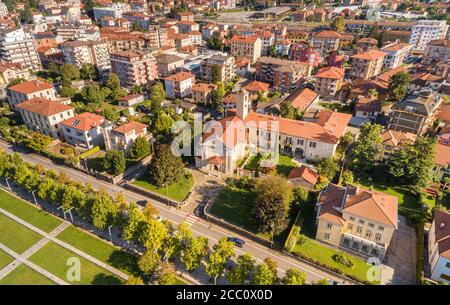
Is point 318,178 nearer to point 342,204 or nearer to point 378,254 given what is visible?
point 342,204

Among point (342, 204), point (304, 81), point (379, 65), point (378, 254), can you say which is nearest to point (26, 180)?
point (342, 204)

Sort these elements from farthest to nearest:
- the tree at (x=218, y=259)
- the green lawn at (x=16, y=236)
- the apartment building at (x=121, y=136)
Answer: the apartment building at (x=121, y=136), the green lawn at (x=16, y=236), the tree at (x=218, y=259)

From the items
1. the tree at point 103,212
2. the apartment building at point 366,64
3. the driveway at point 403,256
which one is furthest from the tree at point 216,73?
the driveway at point 403,256

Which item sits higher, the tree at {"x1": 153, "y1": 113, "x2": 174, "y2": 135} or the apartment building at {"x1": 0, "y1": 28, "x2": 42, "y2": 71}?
the apartment building at {"x1": 0, "y1": 28, "x2": 42, "y2": 71}

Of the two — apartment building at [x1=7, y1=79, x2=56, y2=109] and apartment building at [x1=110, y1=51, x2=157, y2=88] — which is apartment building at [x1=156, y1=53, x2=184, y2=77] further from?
apartment building at [x1=7, y1=79, x2=56, y2=109]

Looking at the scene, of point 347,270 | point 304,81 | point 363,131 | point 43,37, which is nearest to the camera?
point 347,270

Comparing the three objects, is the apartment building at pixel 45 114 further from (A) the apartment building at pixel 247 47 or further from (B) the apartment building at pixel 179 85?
(A) the apartment building at pixel 247 47

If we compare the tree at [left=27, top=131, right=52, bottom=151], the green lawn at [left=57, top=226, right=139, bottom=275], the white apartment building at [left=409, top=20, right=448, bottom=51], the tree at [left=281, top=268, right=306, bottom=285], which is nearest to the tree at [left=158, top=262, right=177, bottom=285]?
the green lawn at [left=57, top=226, right=139, bottom=275]
